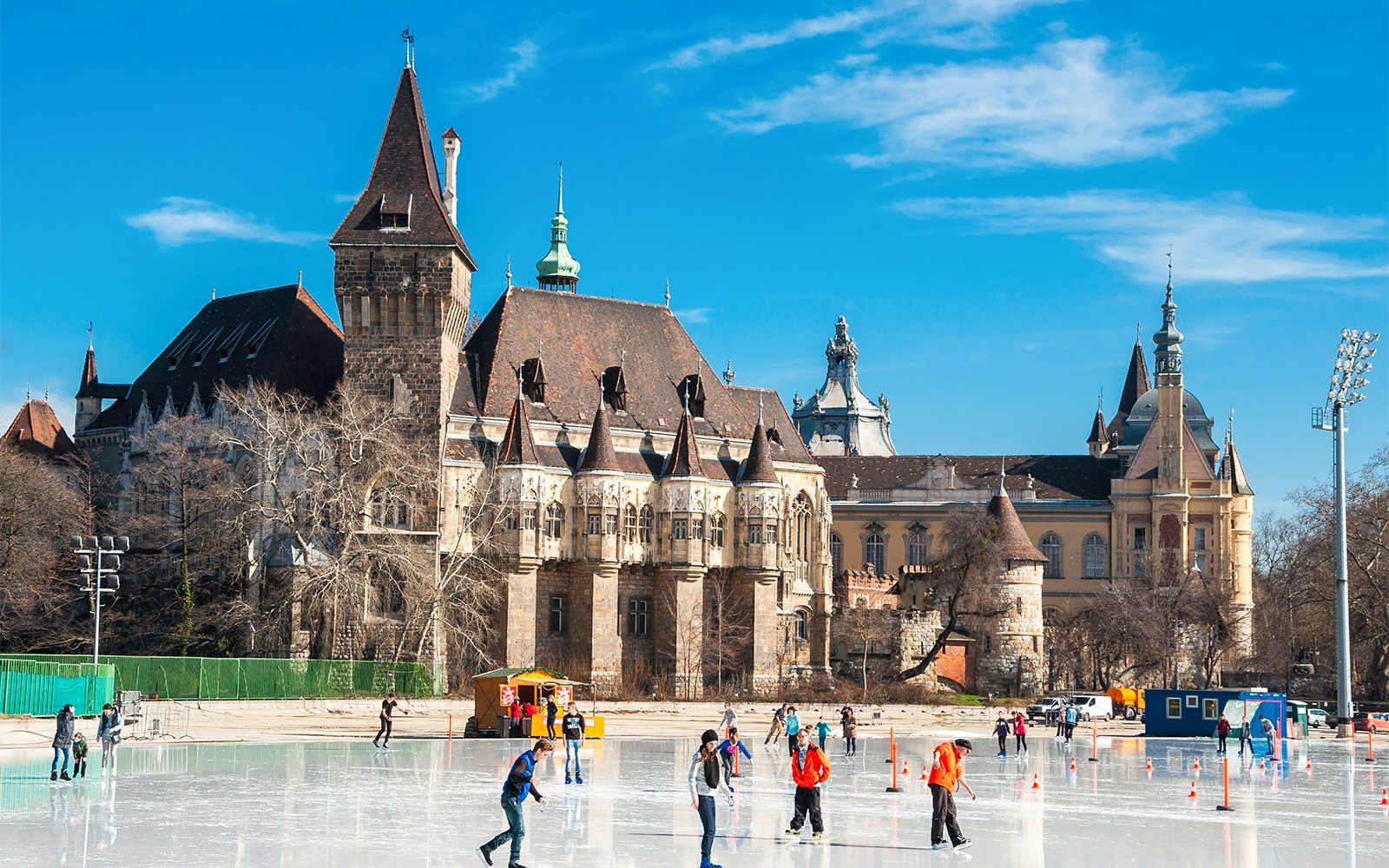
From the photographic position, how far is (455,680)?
225 feet

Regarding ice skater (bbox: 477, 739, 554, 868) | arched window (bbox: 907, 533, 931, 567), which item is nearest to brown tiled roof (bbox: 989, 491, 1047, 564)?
arched window (bbox: 907, 533, 931, 567)

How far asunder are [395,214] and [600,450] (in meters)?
12.6

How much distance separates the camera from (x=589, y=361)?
259ft

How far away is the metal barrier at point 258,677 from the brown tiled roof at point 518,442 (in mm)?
10295

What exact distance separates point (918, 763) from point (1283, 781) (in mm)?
7849

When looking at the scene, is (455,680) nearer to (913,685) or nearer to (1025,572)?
(913,685)

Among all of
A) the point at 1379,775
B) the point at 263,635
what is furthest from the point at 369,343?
the point at 1379,775

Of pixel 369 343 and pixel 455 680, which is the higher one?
pixel 369 343

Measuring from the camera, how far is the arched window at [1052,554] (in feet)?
382

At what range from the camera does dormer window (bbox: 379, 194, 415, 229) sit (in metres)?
72.6

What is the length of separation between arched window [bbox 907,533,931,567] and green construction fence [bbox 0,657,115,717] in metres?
73.9

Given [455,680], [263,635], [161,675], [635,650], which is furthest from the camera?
[635,650]

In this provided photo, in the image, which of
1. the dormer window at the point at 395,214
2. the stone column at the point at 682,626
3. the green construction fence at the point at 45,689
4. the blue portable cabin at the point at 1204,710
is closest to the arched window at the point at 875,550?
the stone column at the point at 682,626

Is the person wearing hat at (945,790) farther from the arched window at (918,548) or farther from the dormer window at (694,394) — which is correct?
the arched window at (918,548)
